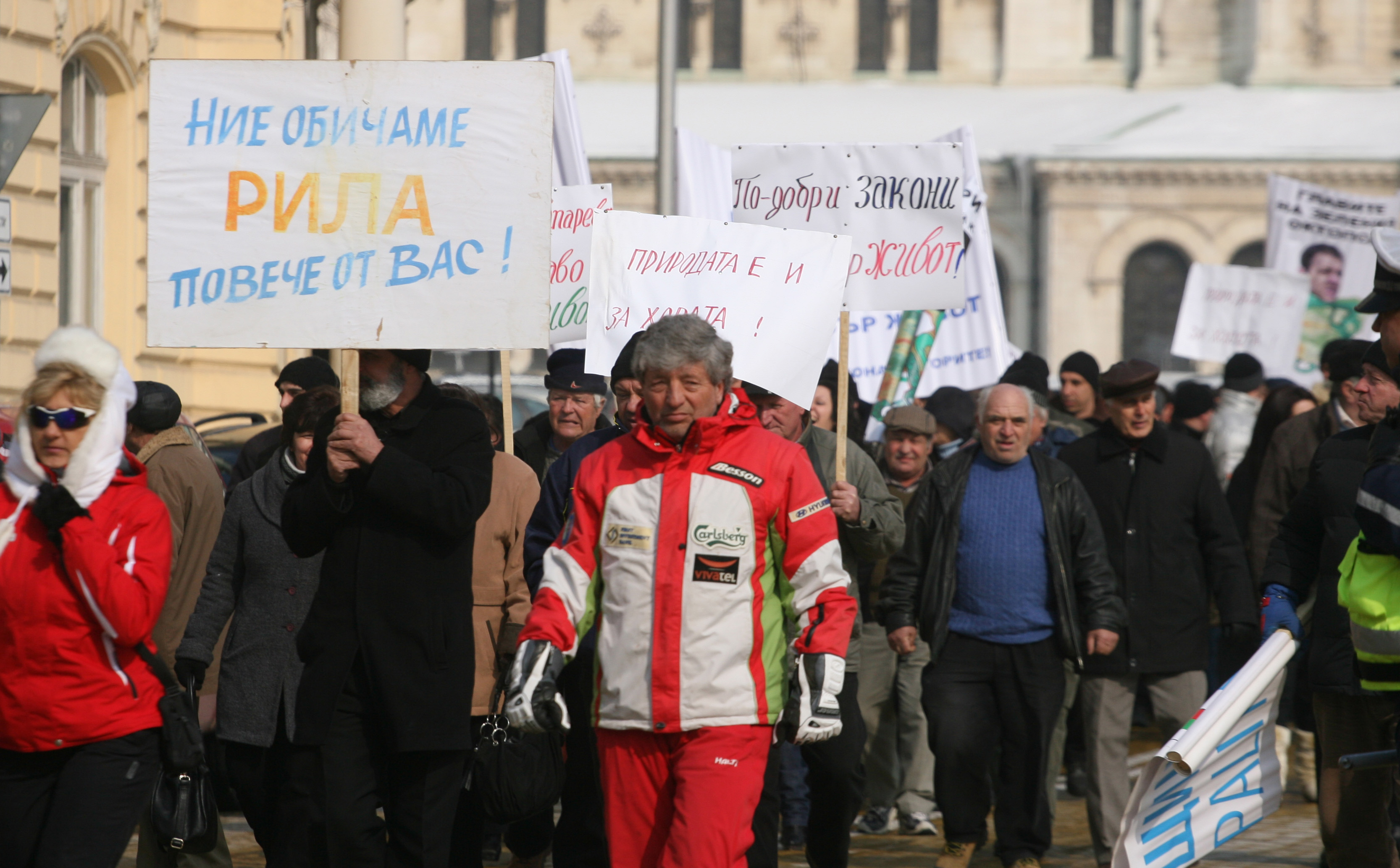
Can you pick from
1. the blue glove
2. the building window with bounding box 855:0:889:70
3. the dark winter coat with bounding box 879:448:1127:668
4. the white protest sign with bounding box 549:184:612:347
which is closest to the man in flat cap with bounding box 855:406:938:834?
the dark winter coat with bounding box 879:448:1127:668

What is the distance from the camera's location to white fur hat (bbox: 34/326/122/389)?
462cm

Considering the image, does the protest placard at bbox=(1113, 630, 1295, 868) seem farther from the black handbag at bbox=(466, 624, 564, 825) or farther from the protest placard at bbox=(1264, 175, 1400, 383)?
the protest placard at bbox=(1264, 175, 1400, 383)

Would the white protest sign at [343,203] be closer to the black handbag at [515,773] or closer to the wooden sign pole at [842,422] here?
the black handbag at [515,773]

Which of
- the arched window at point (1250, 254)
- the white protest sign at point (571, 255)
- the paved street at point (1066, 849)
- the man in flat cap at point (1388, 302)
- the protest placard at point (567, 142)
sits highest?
the arched window at point (1250, 254)

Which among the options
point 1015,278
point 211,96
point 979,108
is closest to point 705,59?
point 979,108

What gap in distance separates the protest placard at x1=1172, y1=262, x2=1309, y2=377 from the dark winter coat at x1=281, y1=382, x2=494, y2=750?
10711 millimetres

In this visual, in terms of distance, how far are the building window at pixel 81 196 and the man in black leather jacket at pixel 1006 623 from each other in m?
8.13

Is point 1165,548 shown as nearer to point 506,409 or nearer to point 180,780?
point 506,409

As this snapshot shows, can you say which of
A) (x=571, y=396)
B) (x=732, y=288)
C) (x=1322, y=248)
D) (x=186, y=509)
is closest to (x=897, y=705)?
(x=571, y=396)

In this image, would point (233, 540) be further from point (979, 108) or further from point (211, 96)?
point (979, 108)

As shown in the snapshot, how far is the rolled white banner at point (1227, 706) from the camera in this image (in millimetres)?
5012

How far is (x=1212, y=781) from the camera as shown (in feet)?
17.0

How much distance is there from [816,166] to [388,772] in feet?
12.7

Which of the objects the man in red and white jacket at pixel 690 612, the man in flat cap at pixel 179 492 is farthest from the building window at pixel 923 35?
the man in red and white jacket at pixel 690 612
